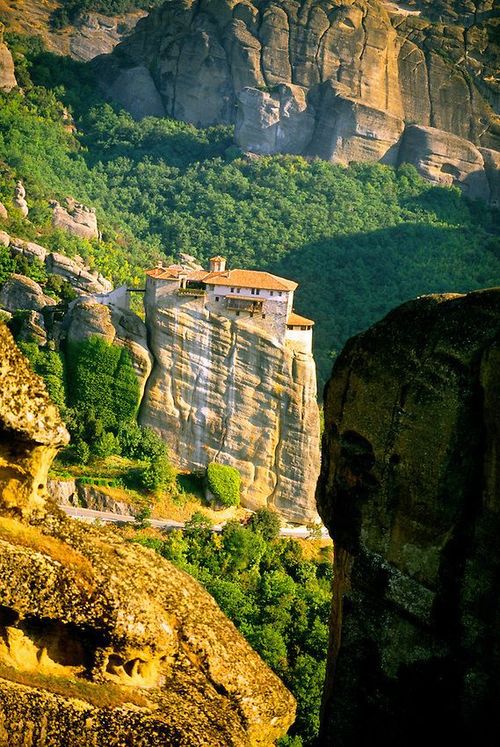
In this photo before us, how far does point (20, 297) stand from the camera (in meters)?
45.8

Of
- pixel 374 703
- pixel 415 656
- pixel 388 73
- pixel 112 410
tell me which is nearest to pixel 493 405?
pixel 415 656

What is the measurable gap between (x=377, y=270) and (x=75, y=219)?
23.4 m

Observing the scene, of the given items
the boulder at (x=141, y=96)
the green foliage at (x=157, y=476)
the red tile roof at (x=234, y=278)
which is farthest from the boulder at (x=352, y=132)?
the green foliage at (x=157, y=476)

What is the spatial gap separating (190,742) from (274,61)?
302 ft

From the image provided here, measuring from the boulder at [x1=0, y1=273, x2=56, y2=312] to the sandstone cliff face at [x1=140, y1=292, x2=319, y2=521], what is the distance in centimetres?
487

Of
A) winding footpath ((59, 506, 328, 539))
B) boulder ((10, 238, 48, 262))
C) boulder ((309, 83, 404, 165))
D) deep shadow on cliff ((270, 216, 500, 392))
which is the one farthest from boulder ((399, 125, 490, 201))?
winding footpath ((59, 506, 328, 539))

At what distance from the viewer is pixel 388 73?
98188mm

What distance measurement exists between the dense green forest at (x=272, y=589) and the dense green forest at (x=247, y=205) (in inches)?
1127

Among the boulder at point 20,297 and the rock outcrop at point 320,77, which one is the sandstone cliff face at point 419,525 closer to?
the boulder at point 20,297

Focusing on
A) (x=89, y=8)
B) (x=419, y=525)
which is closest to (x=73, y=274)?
(x=419, y=525)

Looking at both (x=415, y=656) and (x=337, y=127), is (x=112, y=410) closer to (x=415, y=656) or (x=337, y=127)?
(x=415, y=656)

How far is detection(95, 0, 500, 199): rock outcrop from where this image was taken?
94.6m

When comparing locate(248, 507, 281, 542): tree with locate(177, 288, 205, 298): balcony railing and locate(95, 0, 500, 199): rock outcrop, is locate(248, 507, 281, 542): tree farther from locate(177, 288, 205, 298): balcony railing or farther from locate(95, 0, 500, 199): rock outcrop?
locate(95, 0, 500, 199): rock outcrop

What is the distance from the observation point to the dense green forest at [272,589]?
27.7 m
